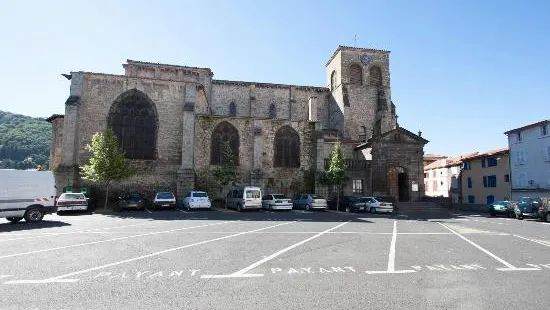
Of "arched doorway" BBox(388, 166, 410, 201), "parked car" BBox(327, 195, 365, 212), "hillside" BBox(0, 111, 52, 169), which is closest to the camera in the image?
"parked car" BBox(327, 195, 365, 212)

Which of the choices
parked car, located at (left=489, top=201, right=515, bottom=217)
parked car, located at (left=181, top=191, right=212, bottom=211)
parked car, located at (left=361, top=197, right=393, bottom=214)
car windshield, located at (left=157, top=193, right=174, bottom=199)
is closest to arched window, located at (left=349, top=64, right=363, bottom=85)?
parked car, located at (left=361, top=197, right=393, bottom=214)

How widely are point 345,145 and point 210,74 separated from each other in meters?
17.3

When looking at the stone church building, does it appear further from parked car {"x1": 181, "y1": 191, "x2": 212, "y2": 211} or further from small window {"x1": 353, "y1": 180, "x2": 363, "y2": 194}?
parked car {"x1": 181, "y1": 191, "x2": 212, "y2": 211}

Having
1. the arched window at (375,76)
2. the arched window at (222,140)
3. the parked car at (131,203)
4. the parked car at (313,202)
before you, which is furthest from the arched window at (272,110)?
the parked car at (131,203)

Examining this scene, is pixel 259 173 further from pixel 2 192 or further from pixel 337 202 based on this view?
pixel 2 192

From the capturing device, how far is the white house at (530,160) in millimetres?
30391

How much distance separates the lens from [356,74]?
143ft

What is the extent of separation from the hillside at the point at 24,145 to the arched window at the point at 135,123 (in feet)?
163

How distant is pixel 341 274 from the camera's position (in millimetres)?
6727

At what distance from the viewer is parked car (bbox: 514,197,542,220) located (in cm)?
2272

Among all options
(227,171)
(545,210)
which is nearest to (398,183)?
(545,210)

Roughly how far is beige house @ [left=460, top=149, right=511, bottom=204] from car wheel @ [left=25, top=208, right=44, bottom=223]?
3866 cm

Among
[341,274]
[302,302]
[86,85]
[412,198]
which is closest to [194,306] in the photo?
[302,302]

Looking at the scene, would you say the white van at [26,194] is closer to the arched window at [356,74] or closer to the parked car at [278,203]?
the parked car at [278,203]
